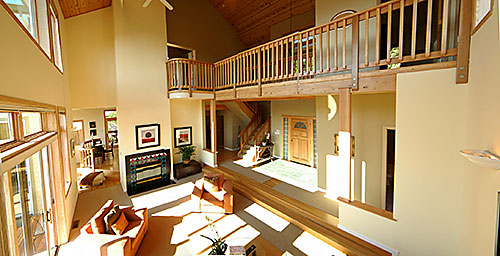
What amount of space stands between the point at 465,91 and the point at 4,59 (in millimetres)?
4540

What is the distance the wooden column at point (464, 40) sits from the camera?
2137mm

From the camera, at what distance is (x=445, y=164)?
2436mm

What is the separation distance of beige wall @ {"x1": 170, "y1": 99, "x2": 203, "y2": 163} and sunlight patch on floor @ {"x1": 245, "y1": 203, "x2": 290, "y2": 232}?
3.97 m

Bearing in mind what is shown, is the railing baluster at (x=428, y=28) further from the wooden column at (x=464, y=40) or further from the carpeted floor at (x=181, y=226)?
the carpeted floor at (x=181, y=226)

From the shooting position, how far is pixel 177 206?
4.98m

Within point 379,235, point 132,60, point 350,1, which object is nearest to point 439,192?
point 379,235

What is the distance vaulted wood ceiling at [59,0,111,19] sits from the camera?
16.0 ft

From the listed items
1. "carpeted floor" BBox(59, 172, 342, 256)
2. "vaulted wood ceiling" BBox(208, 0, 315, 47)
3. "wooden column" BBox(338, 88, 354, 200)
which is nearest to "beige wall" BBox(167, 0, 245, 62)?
"vaulted wood ceiling" BBox(208, 0, 315, 47)

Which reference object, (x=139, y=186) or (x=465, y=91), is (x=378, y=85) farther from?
(x=139, y=186)

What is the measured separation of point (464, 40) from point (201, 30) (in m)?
8.64

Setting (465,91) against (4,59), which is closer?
(4,59)

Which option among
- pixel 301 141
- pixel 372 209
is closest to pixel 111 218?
pixel 372 209

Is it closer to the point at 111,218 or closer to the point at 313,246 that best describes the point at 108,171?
the point at 111,218

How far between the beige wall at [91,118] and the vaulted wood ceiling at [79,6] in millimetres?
5419
